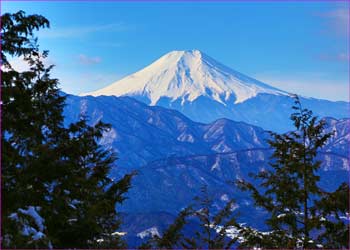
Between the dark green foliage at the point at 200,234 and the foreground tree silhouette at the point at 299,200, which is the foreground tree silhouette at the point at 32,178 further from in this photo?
the foreground tree silhouette at the point at 299,200

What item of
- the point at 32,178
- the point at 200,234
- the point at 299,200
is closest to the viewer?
the point at 32,178

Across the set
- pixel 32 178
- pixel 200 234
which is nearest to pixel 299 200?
pixel 200 234

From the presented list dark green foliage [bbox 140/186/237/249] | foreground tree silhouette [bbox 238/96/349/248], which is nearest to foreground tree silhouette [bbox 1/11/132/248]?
dark green foliage [bbox 140/186/237/249]

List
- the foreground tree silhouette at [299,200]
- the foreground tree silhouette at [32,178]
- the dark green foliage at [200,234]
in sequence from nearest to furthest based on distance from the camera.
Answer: the foreground tree silhouette at [32,178] < the dark green foliage at [200,234] < the foreground tree silhouette at [299,200]

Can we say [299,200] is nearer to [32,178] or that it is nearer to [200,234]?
[200,234]

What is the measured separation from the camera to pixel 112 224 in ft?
72.3

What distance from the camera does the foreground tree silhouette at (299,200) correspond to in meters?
18.5

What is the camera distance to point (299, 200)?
777 inches

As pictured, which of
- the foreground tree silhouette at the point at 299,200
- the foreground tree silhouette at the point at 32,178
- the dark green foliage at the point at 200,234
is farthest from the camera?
the foreground tree silhouette at the point at 299,200

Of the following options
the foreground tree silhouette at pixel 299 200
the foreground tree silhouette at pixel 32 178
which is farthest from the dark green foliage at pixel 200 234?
the foreground tree silhouette at pixel 32 178

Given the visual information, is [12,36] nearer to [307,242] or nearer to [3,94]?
[3,94]

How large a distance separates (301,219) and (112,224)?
7.10 metres

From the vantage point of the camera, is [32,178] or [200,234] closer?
[32,178]

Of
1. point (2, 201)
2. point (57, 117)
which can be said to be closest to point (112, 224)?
point (57, 117)
